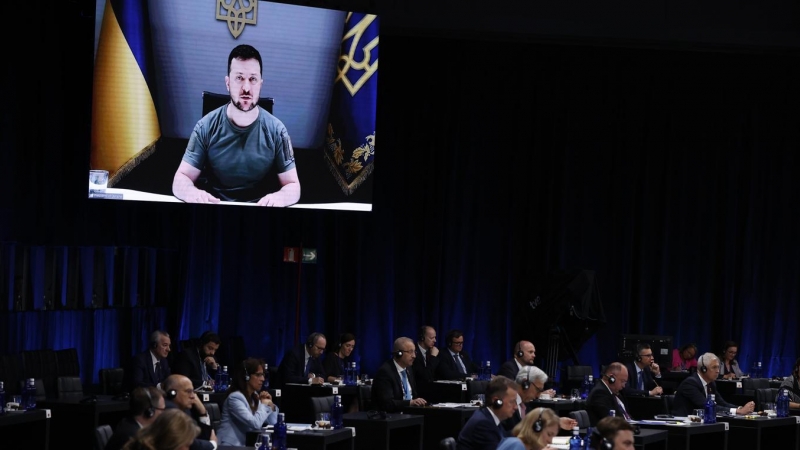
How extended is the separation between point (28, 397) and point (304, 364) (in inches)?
153

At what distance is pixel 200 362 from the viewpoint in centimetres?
1192

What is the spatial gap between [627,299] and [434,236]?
2.95 meters

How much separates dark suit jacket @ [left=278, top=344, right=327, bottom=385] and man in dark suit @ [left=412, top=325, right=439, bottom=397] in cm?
104

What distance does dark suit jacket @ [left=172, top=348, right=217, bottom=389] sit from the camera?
11602 millimetres

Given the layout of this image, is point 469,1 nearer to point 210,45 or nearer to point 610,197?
point 610,197

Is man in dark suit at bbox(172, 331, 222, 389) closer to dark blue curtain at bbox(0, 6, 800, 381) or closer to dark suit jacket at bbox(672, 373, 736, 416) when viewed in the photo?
dark blue curtain at bbox(0, 6, 800, 381)

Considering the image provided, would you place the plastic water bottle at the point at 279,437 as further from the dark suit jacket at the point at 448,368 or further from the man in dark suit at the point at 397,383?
the dark suit jacket at the point at 448,368

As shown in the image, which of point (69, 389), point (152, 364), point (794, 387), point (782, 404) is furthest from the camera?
point (794, 387)

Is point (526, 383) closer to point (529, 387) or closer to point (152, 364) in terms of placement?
point (529, 387)

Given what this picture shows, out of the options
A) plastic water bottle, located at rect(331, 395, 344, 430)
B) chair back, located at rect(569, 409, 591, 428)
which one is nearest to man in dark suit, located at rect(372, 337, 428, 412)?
plastic water bottle, located at rect(331, 395, 344, 430)

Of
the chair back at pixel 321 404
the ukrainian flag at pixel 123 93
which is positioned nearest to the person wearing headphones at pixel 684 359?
the chair back at pixel 321 404

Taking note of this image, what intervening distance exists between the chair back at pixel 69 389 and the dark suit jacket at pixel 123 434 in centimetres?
364

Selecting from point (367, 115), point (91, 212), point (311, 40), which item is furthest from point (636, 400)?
point (91, 212)

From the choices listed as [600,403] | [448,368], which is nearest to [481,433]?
[600,403]
